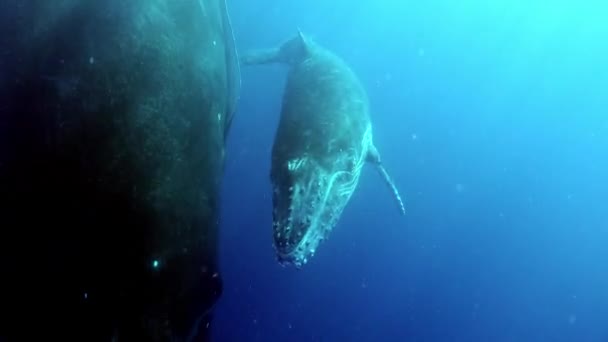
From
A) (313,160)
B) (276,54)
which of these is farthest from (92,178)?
(276,54)

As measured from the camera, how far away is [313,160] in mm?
4910

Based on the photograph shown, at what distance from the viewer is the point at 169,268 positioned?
118 inches

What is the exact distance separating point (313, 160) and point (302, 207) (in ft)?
2.26

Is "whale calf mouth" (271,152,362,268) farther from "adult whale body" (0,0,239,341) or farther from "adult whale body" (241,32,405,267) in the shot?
"adult whale body" (0,0,239,341)

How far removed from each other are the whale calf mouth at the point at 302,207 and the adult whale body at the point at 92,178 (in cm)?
113

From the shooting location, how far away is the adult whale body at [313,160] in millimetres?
4262

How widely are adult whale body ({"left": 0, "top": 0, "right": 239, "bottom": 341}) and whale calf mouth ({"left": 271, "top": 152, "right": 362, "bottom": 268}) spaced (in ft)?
3.71

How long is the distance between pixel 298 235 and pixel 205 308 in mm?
1085

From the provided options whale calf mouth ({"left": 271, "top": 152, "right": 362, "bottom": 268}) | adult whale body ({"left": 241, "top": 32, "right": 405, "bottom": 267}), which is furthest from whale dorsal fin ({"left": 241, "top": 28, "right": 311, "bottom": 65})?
whale calf mouth ({"left": 271, "top": 152, "right": 362, "bottom": 268})

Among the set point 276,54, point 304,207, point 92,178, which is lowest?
point 276,54

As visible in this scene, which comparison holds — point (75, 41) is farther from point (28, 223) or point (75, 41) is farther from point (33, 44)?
point (28, 223)

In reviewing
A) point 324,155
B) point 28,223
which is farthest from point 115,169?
point 324,155

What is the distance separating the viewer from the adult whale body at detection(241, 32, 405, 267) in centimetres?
426

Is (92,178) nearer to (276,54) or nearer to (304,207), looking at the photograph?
(304,207)
